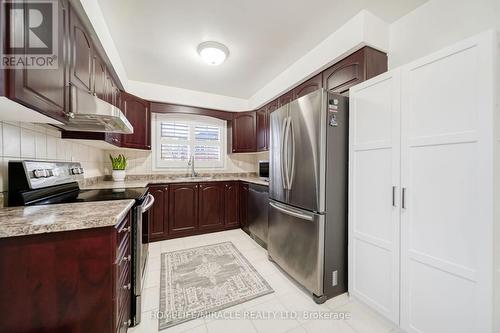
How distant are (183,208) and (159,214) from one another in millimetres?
349

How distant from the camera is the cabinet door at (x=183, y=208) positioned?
302cm

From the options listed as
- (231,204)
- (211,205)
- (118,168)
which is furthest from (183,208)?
(118,168)

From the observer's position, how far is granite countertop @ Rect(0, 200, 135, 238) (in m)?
0.82

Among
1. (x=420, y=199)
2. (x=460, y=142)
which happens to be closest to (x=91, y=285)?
(x=420, y=199)

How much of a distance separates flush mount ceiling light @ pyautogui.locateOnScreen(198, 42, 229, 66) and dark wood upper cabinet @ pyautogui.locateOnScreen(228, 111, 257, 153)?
1527 mm

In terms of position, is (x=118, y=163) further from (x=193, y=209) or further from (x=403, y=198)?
(x=403, y=198)

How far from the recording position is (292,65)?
102 inches

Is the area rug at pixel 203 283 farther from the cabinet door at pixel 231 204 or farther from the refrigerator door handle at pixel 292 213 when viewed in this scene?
the cabinet door at pixel 231 204

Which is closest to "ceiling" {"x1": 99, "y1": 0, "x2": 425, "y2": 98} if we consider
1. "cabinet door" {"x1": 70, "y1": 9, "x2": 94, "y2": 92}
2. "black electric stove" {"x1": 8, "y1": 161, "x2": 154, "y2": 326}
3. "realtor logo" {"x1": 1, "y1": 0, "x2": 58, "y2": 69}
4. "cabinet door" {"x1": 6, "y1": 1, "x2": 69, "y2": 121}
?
"cabinet door" {"x1": 70, "y1": 9, "x2": 94, "y2": 92}

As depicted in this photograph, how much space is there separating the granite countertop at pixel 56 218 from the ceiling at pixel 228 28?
1.65 metres

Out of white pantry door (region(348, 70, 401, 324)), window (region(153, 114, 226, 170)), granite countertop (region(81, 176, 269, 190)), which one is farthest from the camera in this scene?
window (region(153, 114, 226, 170))

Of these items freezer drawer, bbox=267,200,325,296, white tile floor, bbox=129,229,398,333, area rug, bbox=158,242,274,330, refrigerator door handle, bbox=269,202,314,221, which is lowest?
white tile floor, bbox=129,229,398,333

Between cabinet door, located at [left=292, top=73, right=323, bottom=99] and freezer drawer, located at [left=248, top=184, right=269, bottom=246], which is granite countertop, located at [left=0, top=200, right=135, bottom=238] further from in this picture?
cabinet door, located at [left=292, top=73, right=323, bottom=99]

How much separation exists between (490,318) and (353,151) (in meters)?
1.16
